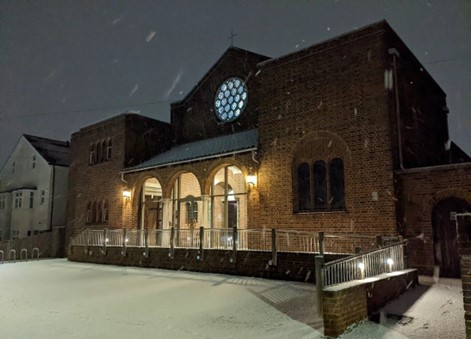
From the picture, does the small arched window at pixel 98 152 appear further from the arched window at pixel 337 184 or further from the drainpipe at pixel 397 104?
the drainpipe at pixel 397 104

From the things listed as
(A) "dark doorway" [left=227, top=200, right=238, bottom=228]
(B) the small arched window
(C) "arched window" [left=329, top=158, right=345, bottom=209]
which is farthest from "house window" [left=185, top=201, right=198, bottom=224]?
(C) "arched window" [left=329, top=158, right=345, bottom=209]

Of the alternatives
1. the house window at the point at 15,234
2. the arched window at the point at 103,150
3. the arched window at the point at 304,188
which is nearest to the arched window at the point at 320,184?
the arched window at the point at 304,188

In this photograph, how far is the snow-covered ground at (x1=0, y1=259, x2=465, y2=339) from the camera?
19.8ft

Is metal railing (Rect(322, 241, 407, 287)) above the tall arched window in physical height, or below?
below

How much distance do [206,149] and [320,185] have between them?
258 inches

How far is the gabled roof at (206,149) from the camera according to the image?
614 inches

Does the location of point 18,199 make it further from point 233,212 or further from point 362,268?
point 362,268

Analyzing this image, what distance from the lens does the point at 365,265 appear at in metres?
7.46

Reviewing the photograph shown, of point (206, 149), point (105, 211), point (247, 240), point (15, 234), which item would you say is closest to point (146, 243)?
point (247, 240)

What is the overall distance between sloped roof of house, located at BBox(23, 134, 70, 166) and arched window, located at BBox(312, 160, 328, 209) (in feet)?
70.3

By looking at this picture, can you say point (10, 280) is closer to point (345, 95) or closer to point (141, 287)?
point (141, 287)

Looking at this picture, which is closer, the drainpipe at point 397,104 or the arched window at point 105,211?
the drainpipe at point 397,104

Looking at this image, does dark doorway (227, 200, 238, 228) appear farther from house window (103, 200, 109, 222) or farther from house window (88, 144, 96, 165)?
house window (88, 144, 96, 165)

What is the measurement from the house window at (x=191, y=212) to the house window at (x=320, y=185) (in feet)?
20.1
